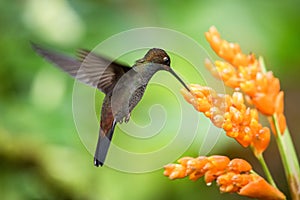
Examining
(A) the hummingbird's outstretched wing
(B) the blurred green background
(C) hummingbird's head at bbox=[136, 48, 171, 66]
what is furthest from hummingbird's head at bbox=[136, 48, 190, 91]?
(B) the blurred green background

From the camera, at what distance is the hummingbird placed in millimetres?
1571

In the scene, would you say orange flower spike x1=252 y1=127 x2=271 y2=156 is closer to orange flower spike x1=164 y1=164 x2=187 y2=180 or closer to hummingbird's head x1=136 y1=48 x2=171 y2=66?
orange flower spike x1=164 y1=164 x2=187 y2=180

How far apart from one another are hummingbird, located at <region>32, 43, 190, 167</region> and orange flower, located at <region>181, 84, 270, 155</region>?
0.04 m

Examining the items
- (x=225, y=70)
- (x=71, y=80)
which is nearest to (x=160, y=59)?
(x=225, y=70)

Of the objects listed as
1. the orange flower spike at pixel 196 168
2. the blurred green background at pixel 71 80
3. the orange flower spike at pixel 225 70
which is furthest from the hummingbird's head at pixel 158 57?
the blurred green background at pixel 71 80

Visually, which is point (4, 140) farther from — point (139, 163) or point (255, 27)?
point (255, 27)

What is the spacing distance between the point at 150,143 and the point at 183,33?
2.92 ft

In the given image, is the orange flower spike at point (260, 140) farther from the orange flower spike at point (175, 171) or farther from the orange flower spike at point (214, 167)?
the orange flower spike at point (175, 171)

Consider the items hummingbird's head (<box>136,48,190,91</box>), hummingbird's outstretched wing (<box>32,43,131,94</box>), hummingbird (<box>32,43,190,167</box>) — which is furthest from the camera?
hummingbird's outstretched wing (<box>32,43,131,94</box>)

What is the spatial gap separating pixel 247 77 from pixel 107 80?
479mm

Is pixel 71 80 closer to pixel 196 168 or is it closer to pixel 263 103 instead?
pixel 263 103

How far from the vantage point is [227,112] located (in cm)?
172

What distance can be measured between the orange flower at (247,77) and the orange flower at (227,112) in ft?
0.42

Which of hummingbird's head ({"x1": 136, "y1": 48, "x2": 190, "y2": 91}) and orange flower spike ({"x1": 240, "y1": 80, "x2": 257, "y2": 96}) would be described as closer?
hummingbird's head ({"x1": 136, "y1": 48, "x2": 190, "y2": 91})
